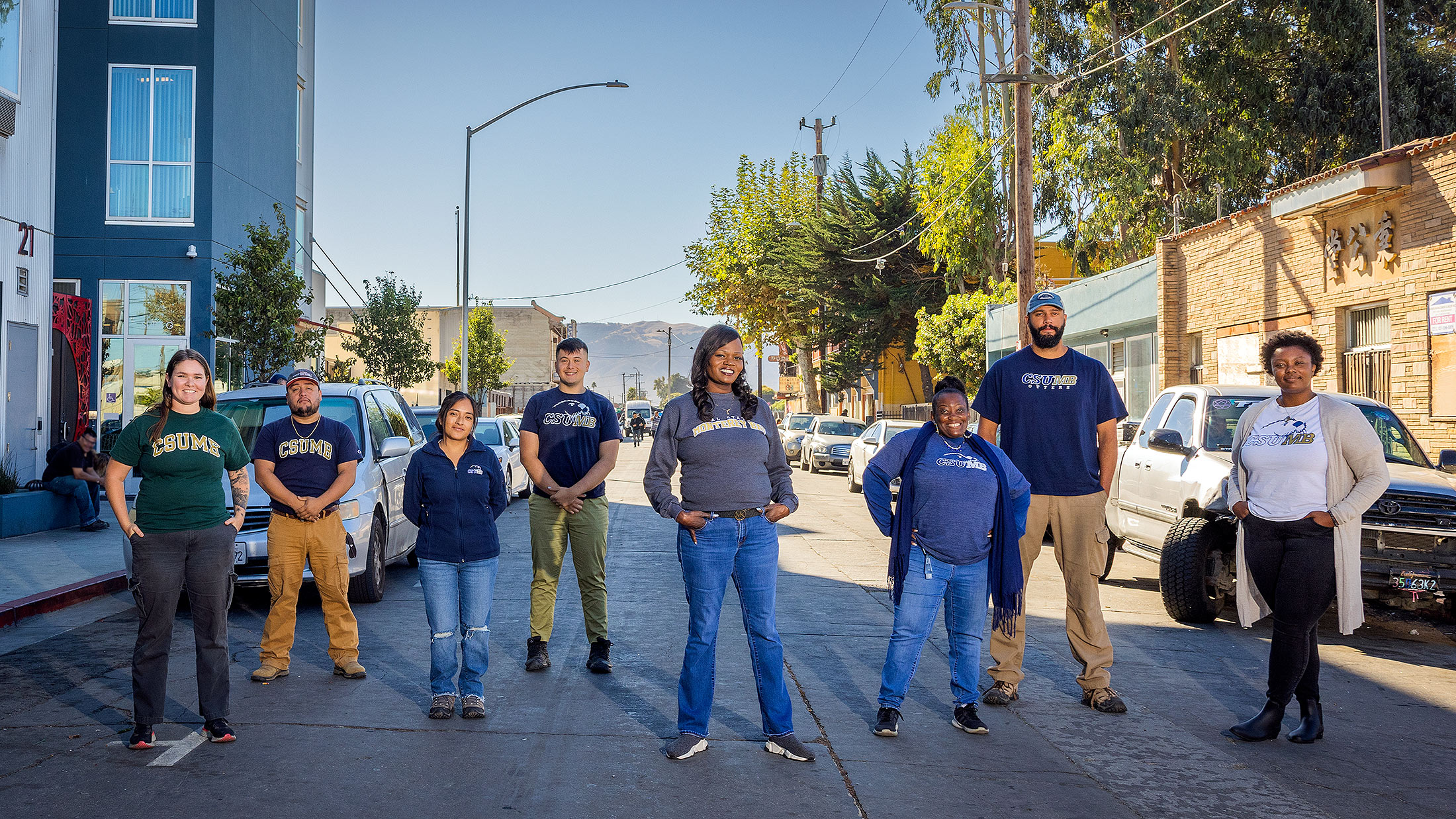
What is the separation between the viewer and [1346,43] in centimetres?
2736

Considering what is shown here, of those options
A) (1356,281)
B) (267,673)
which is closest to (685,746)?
(267,673)

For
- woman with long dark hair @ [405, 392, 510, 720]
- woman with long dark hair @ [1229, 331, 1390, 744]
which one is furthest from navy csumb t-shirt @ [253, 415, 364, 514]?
woman with long dark hair @ [1229, 331, 1390, 744]

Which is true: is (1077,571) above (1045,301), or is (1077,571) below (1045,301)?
below

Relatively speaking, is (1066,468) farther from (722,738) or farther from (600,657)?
(600,657)

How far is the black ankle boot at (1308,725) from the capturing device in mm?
5684

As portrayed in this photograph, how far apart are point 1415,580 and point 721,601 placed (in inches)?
219

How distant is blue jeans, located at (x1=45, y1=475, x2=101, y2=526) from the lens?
13789 millimetres

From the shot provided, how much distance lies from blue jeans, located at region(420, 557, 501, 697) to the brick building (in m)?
13.6

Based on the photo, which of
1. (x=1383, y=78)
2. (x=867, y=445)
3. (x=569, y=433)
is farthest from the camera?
(x=867, y=445)

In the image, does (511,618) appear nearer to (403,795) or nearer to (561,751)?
(561,751)

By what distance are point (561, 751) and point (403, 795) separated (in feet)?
2.80

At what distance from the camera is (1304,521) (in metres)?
5.71

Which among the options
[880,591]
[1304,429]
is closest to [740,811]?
[1304,429]

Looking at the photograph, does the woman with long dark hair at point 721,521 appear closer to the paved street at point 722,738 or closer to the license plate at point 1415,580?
the paved street at point 722,738
